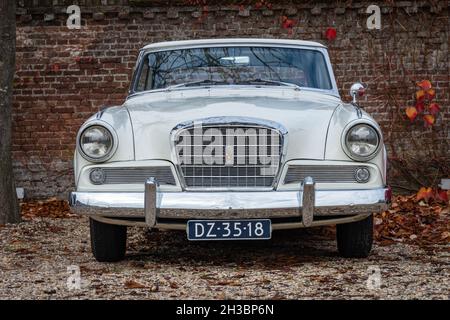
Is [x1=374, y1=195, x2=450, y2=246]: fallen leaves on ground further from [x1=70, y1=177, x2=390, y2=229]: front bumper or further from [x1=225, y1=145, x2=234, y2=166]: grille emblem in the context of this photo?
[x1=225, y1=145, x2=234, y2=166]: grille emblem

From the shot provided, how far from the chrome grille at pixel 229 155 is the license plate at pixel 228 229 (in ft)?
0.79

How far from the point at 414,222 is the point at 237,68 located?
254 cm

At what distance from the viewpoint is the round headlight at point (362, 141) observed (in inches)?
207

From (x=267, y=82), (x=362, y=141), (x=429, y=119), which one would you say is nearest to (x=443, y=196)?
(x=429, y=119)

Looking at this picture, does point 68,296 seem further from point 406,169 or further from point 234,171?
point 406,169

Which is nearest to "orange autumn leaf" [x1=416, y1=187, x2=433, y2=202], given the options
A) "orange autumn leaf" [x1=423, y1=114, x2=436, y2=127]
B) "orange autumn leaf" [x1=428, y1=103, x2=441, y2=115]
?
"orange autumn leaf" [x1=423, y1=114, x2=436, y2=127]

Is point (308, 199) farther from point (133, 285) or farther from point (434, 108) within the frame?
point (434, 108)

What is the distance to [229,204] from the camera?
507 centimetres

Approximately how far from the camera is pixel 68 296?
4.61 meters

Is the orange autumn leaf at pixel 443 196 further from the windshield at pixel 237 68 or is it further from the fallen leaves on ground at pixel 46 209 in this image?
the fallen leaves on ground at pixel 46 209

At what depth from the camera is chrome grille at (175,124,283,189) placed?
A: 520cm

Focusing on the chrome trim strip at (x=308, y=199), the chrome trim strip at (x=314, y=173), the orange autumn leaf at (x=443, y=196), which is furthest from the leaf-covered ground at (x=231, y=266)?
the orange autumn leaf at (x=443, y=196)

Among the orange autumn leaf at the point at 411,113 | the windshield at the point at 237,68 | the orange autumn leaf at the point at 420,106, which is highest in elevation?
the windshield at the point at 237,68
